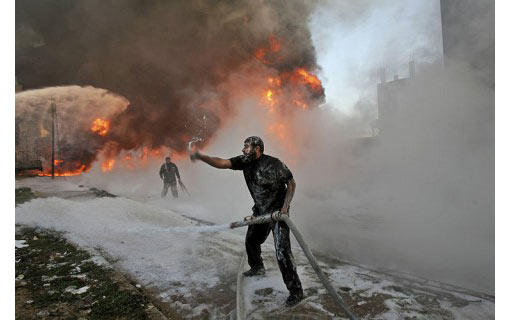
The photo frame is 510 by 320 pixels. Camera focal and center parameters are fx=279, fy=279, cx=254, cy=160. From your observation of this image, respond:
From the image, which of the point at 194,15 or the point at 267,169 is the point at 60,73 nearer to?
the point at 194,15

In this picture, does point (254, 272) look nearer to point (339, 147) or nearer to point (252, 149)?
point (252, 149)

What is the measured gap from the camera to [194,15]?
1466 centimetres

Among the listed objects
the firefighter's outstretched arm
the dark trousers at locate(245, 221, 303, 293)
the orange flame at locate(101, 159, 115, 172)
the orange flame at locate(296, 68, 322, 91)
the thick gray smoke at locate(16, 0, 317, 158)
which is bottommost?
the dark trousers at locate(245, 221, 303, 293)

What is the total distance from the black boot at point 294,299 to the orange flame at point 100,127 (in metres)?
20.3

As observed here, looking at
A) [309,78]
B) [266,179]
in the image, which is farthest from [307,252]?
[309,78]

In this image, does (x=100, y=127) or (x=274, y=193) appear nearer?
(x=274, y=193)

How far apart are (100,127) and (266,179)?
20652 millimetres

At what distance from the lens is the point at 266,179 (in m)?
2.93

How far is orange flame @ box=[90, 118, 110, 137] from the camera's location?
19.8m

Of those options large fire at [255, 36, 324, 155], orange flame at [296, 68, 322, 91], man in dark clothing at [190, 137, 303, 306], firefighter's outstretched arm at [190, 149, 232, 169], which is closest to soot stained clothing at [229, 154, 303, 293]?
man in dark clothing at [190, 137, 303, 306]

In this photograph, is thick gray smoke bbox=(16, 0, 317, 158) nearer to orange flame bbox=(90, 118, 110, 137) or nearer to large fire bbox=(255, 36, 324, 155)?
large fire bbox=(255, 36, 324, 155)

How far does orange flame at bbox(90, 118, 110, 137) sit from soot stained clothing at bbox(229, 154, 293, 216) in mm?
19643

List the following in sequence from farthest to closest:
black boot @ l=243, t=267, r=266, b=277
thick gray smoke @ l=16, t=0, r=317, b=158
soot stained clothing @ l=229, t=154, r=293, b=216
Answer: thick gray smoke @ l=16, t=0, r=317, b=158 < black boot @ l=243, t=267, r=266, b=277 < soot stained clothing @ l=229, t=154, r=293, b=216
